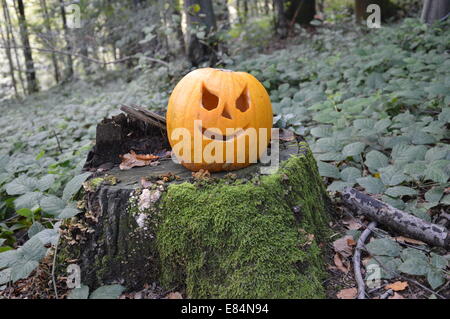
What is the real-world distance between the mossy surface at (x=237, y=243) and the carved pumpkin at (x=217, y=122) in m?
0.21

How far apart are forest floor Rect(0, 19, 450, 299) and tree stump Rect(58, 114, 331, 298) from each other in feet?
0.63

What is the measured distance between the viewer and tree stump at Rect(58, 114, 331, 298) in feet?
6.20

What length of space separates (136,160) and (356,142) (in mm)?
1918

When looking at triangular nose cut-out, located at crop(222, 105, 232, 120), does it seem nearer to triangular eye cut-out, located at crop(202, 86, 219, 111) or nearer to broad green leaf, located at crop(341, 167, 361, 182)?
triangular eye cut-out, located at crop(202, 86, 219, 111)

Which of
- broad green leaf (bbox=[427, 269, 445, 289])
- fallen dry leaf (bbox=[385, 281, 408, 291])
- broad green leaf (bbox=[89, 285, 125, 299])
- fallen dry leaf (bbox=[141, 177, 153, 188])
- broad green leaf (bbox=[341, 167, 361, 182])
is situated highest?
fallen dry leaf (bbox=[141, 177, 153, 188])

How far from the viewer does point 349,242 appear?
2.34 m

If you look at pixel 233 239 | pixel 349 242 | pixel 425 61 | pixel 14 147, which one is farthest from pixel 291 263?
pixel 14 147

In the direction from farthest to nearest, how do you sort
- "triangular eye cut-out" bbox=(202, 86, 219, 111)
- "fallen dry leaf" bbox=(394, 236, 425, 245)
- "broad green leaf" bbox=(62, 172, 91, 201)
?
"triangular eye cut-out" bbox=(202, 86, 219, 111)
"fallen dry leaf" bbox=(394, 236, 425, 245)
"broad green leaf" bbox=(62, 172, 91, 201)

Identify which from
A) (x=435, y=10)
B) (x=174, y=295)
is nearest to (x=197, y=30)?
(x=435, y=10)

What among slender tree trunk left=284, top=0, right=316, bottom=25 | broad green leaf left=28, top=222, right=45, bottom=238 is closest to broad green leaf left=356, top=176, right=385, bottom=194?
broad green leaf left=28, top=222, right=45, bottom=238

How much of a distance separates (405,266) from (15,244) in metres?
2.89

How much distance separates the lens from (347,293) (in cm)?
196

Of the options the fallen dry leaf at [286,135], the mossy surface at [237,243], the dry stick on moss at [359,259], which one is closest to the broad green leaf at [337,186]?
the dry stick on moss at [359,259]

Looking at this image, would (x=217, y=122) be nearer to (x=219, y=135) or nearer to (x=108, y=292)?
(x=219, y=135)
